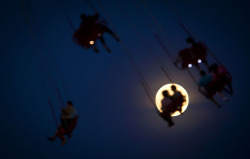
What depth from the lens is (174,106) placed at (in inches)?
269

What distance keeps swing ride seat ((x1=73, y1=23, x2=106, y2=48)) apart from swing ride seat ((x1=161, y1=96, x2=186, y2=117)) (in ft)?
8.46

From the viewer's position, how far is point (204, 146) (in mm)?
15711

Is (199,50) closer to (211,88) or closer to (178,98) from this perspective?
(211,88)

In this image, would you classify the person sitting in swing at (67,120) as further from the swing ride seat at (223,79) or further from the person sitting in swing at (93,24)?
the swing ride seat at (223,79)

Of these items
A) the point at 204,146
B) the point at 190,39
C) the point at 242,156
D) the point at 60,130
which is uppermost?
the point at 190,39

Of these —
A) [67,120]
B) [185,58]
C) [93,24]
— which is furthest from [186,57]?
[67,120]

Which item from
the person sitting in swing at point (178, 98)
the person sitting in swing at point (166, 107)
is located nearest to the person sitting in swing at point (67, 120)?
the person sitting in swing at point (166, 107)

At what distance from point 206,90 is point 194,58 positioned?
97 centimetres

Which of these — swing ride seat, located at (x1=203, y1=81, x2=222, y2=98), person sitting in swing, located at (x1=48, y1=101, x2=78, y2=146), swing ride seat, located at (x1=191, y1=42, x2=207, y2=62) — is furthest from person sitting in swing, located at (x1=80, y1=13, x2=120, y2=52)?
swing ride seat, located at (x1=203, y1=81, x2=222, y2=98)

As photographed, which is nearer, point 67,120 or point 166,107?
point 67,120

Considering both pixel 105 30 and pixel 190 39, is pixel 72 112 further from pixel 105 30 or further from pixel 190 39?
pixel 190 39

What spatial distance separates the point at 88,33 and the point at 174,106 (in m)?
2.87

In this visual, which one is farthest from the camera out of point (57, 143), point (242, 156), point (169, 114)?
point (242, 156)

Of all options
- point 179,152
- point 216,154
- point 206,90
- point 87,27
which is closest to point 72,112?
point 87,27
